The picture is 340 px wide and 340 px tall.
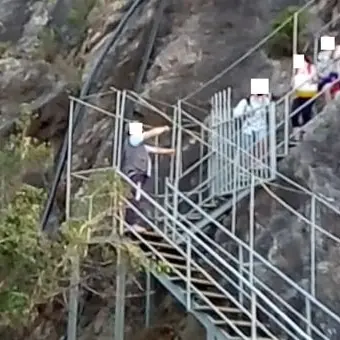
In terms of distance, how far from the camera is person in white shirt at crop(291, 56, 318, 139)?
1090 cm

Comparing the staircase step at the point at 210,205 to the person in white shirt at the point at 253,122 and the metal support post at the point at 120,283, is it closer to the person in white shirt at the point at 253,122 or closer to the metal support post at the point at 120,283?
the person in white shirt at the point at 253,122

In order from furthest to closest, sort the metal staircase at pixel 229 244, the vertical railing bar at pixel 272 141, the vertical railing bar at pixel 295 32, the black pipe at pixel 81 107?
the vertical railing bar at pixel 295 32 < the black pipe at pixel 81 107 < the vertical railing bar at pixel 272 141 < the metal staircase at pixel 229 244

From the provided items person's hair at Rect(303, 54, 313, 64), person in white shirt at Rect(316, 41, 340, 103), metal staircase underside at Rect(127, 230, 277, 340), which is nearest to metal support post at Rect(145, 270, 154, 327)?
metal staircase underside at Rect(127, 230, 277, 340)

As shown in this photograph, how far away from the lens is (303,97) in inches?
434

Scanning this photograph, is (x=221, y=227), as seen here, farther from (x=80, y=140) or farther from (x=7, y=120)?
(x=7, y=120)

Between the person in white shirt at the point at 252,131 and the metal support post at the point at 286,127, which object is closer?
the metal support post at the point at 286,127

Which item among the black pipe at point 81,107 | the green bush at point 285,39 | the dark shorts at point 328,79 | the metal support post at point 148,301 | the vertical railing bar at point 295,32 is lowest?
the metal support post at point 148,301


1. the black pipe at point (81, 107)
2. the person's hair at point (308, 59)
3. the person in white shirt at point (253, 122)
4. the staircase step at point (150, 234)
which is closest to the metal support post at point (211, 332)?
the staircase step at point (150, 234)

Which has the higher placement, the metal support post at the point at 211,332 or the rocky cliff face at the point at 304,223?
the rocky cliff face at the point at 304,223

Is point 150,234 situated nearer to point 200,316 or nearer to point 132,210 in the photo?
point 132,210

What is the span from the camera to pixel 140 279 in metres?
11.5

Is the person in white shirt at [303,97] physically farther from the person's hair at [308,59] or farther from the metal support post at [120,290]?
the metal support post at [120,290]

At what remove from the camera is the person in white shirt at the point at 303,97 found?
1090 centimetres

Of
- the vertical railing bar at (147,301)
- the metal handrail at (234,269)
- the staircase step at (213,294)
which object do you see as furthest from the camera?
the vertical railing bar at (147,301)
